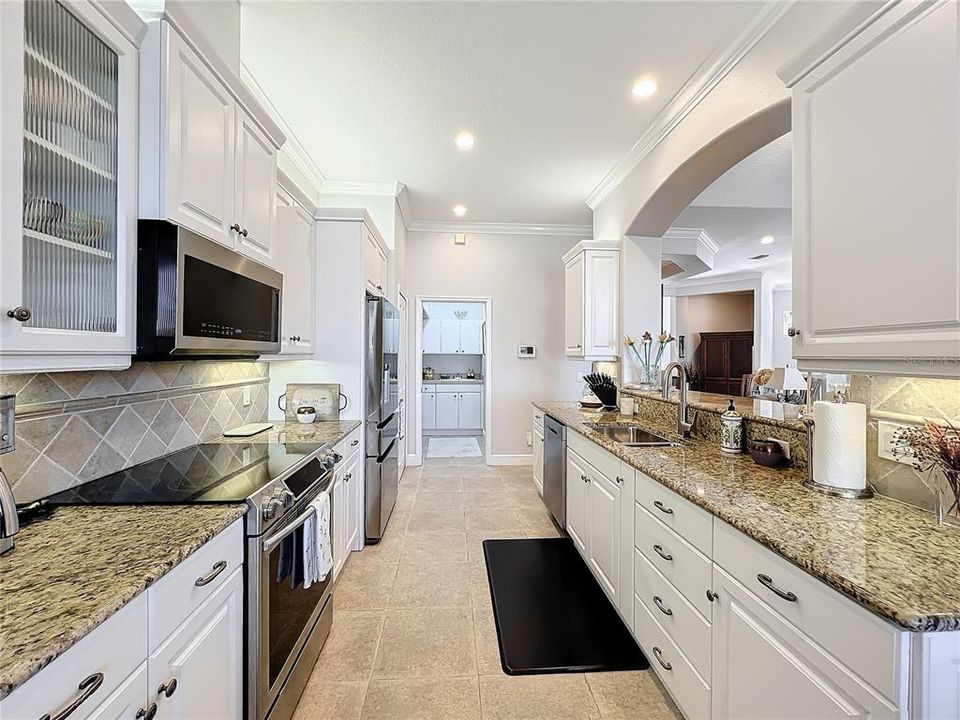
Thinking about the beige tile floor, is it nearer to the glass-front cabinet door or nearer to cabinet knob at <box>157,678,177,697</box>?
cabinet knob at <box>157,678,177,697</box>

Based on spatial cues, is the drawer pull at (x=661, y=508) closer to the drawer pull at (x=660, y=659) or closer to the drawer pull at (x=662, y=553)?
the drawer pull at (x=662, y=553)

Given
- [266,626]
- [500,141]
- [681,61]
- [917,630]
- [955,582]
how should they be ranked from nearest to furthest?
[917,630], [955,582], [266,626], [681,61], [500,141]

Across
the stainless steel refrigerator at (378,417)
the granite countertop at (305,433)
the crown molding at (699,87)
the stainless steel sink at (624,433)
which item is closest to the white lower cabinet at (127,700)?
the granite countertop at (305,433)

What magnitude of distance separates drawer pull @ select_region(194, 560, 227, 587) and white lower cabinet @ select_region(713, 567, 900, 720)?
1.44 metres

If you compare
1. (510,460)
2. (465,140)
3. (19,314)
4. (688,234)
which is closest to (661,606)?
(19,314)

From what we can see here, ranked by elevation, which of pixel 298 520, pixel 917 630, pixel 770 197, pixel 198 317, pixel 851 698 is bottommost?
pixel 851 698

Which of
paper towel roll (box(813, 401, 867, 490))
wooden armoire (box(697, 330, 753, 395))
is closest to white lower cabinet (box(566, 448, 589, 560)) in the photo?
paper towel roll (box(813, 401, 867, 490))

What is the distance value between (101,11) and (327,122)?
2082 millimetres

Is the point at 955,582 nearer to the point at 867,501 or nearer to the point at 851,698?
the point at 851,698

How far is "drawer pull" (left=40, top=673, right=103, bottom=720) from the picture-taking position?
72 centimetres

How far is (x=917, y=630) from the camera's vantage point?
0.82m

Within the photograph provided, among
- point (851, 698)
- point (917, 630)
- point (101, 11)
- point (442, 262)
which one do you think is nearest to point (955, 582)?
point (917, 630)

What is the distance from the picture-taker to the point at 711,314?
30.5 ft

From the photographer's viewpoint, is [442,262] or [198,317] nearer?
[198,317]
